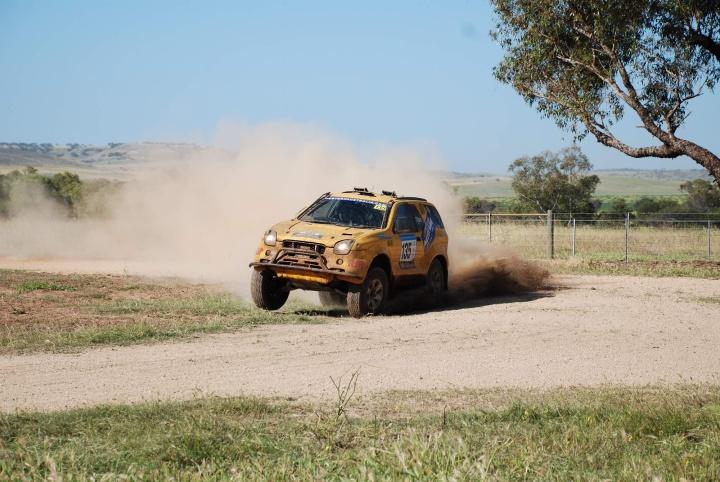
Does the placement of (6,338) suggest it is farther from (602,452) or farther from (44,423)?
(602,452)

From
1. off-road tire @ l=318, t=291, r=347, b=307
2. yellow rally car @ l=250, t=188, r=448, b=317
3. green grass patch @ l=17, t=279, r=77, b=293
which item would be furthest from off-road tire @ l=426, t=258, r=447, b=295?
green grass patch @ l=17, t=279, r=77, b=293

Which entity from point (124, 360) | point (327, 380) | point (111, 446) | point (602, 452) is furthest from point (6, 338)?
point (602, 452)

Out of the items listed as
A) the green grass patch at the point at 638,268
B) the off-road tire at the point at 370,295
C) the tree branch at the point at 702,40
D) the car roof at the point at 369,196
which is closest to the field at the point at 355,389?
the off-road tire at the point at 370,295

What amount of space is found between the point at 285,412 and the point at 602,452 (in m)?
2.90

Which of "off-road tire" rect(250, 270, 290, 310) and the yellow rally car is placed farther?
"off-road tire" rect(250, 270, 290, 310)

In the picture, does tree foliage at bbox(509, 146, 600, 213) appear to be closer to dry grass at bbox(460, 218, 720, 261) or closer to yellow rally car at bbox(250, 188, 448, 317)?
dry grass at bbox(460, 218, 720, 261)

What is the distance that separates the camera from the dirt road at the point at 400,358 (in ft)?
31.8

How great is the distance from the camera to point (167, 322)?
48.9 feet

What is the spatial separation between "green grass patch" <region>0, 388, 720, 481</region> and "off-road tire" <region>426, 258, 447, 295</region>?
9018 millimetres

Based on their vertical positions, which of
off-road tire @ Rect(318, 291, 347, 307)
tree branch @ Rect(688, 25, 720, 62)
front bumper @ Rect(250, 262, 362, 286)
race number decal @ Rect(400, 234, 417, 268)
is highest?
tree branch @ Rect(688, 25, 720, 62)

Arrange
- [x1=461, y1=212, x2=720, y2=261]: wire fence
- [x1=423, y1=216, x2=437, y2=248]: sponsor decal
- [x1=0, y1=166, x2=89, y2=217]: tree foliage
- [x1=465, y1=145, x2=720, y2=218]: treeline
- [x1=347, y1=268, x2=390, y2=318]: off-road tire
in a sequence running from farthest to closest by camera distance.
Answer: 1. [x1=465, y1=145, x2=720, y2=218]: treeline
2. [x1=0, y1=166, x2=89, y2=217]: tree foliage
3. [x1=461, y1=212, x2=720, y2=261]: wire fence
4. [x1=423, y1=216, x2=437, y2=248]: sponsor decal
5. [x1=347, y1=268, x2=390, y2=318]: off-road tire

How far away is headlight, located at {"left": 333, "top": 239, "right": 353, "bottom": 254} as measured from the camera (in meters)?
15.5

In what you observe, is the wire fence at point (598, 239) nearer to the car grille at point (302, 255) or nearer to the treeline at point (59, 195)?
the treeline at point (59, 195)

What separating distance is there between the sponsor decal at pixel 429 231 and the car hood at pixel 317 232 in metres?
1.91
